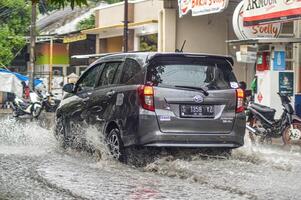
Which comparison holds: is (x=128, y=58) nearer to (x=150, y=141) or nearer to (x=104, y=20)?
(x=150, y=141)

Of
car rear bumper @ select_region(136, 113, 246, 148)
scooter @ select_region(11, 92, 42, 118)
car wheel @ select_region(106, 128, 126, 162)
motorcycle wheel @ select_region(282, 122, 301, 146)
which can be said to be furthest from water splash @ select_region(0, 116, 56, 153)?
scooter @ select_region(11, 92, 42, 118)

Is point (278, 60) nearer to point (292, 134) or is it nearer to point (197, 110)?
point (292, 134)

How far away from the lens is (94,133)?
1051 cm

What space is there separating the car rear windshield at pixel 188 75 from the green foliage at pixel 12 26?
25865 millimetres

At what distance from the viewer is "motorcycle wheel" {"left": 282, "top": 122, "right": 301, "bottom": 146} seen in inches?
565

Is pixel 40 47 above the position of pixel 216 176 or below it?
above

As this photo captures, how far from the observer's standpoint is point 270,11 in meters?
16.8

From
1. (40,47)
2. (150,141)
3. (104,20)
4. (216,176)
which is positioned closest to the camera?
(216,176)

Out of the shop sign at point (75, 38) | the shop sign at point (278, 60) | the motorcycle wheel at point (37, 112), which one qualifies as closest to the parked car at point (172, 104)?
the shop sign at point (278, 60)

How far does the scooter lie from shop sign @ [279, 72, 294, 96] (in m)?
10.2

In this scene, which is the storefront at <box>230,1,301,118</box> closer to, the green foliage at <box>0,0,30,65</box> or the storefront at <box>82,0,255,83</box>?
the storefront at <box>82,0,255,83</box>

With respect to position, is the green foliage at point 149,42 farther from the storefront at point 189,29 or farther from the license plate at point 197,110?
the license plate at point 197,110

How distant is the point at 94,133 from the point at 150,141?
155 cm

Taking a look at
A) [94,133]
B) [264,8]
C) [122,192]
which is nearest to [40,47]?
[264,8]
